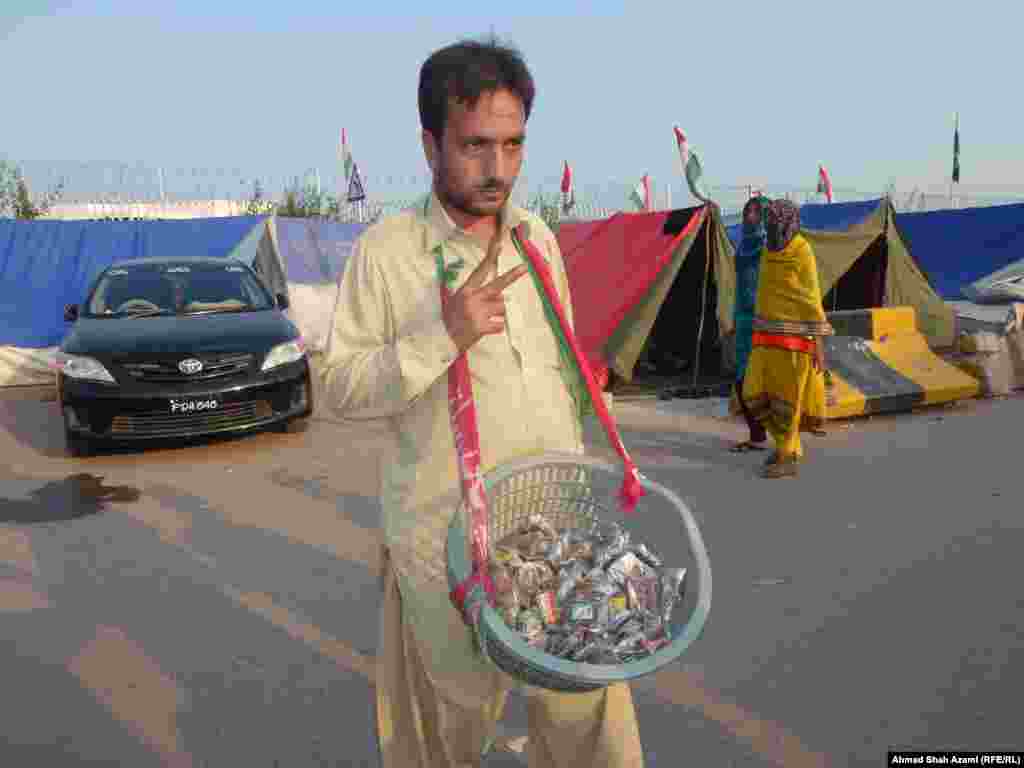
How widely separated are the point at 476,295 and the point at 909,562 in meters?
3.57

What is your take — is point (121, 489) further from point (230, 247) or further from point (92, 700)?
point (230, 247)

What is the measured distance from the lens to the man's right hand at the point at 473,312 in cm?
166

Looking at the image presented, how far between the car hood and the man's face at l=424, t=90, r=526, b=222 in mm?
5853

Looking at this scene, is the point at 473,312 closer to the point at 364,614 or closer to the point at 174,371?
the point at 364,614

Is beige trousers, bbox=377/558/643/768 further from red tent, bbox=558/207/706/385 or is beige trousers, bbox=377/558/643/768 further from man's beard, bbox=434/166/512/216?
red tent, bbox=558/207/706/385

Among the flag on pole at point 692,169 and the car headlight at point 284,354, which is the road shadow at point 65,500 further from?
the flag on pole at point 692,169

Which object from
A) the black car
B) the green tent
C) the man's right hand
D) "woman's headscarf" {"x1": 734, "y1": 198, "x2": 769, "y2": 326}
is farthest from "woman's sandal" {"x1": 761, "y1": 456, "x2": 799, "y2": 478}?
the man's right hand

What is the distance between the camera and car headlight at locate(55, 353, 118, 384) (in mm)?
7035

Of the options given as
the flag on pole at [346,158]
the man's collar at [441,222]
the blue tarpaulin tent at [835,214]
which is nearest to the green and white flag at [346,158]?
the flag on pole at [346,158]

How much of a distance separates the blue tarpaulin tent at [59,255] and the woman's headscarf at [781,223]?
8.75m

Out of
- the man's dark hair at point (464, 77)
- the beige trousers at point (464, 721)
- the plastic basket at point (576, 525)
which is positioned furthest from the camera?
the beige trousers at point (464, 721)

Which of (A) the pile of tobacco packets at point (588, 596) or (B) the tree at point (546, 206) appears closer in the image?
(A) the pile of tobacco packets at point (588, 596)

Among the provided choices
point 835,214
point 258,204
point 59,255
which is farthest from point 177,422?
point 258,204

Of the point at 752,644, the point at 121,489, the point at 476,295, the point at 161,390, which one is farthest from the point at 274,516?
the point at 476,295
